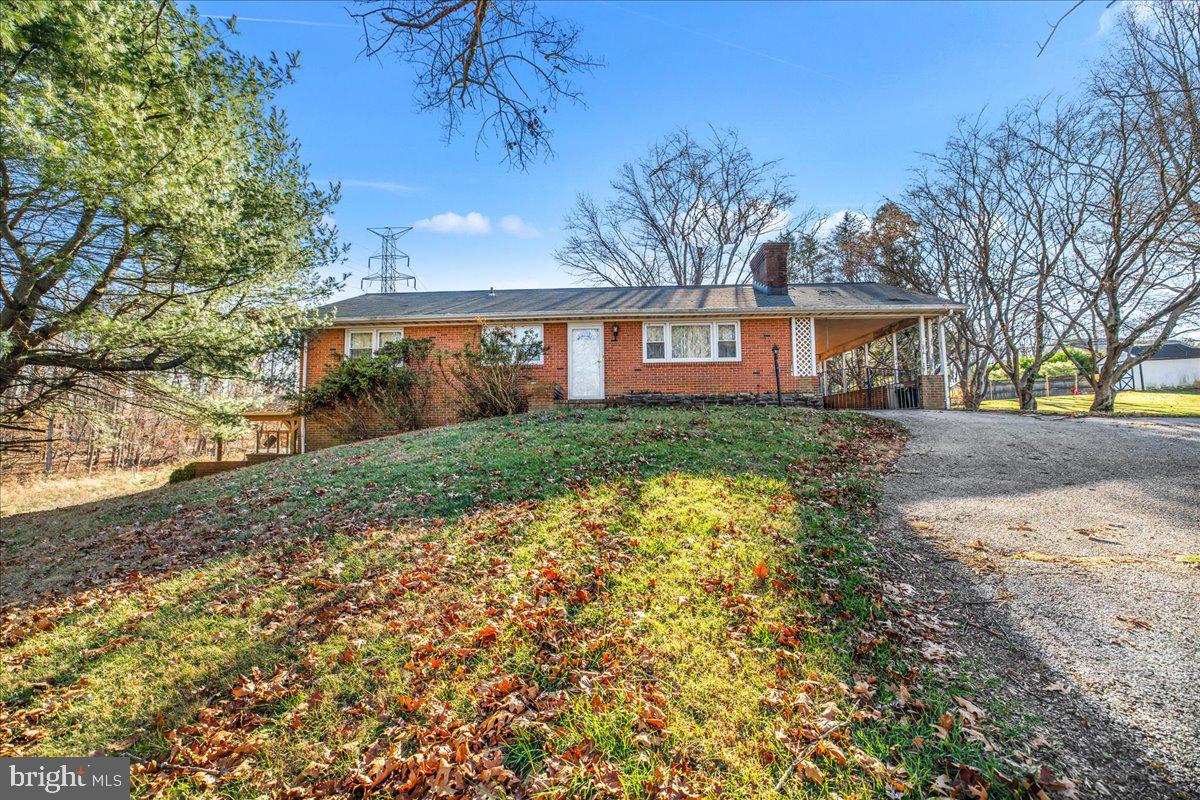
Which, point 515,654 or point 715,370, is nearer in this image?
point 515,654

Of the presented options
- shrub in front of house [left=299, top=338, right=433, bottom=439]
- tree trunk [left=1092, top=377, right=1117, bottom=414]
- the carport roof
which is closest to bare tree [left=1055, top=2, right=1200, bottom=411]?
tree trunk [left=1092, top=377, right=1117, bottom=414]

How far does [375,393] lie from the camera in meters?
12.6

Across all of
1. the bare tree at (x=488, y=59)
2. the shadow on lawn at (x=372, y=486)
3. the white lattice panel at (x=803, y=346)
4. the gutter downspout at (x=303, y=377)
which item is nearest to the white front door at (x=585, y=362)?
the shadow on lawn at (x=372, y=486)

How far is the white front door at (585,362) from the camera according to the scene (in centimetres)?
1430

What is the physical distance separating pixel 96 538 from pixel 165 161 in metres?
5.20

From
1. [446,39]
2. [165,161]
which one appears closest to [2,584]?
[165,161]

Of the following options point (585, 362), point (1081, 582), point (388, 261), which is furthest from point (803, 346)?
point (388, 261)

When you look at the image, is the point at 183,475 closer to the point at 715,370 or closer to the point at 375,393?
the point at 375,393

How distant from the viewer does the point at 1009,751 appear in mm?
2328

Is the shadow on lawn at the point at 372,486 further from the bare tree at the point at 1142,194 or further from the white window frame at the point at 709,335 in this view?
Answer: the bare tree at the point at 1142,194

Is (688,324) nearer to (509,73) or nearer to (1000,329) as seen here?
(509,73)

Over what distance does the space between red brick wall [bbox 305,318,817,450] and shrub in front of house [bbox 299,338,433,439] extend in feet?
2.22

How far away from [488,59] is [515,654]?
466 centimetres

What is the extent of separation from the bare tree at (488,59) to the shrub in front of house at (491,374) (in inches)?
316
